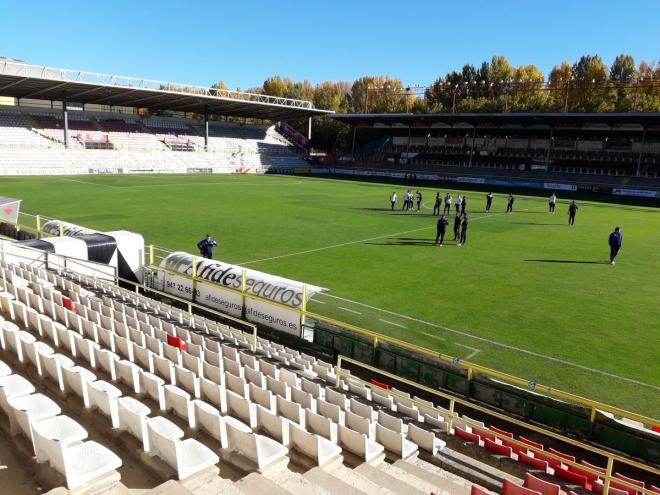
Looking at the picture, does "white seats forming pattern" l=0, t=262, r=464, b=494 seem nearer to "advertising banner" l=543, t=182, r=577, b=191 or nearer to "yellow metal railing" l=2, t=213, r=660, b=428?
"yellow metal railing" l=2, t=213, r=660, b=428

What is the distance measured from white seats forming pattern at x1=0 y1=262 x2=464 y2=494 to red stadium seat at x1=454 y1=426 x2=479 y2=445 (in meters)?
0.35

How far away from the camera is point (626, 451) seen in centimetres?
805

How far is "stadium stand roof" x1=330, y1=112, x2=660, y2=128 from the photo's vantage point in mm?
54375

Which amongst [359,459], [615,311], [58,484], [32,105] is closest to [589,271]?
[615,311]

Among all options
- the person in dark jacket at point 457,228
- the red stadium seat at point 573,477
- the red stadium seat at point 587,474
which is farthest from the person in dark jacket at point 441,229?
the red stadium seat at point 573,477

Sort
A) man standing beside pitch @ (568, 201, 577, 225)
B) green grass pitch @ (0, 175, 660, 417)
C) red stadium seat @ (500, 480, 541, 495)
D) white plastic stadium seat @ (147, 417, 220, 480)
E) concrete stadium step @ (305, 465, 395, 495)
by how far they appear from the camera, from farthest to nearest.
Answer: man standing beside pitch @ (568, 201, 577, 225)
green grass pitch @ (0, 175, 660, 417)
concrete stadium step @ (305, 465, 395, 495)
red stadium seat @ (500, 480, 541, 495)
white plastic stadium seat @ (147, 417, 220, 480)

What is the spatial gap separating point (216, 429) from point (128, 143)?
68765 millimetres

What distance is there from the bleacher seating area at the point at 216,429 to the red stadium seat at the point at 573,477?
1cm

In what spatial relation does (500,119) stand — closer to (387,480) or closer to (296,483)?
(387,480)

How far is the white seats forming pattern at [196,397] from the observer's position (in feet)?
15.8

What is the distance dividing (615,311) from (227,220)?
67.8ft

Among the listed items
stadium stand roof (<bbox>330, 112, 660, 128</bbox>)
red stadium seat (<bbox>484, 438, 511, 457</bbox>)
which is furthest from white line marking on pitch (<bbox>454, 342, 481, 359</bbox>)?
stadium stand roof (<bbox>330, 112, 660, 128</bbox>)

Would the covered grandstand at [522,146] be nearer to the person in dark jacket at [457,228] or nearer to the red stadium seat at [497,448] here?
the person in dark jacket at [457,228]

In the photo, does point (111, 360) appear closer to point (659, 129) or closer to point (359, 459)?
point (359, 459)
